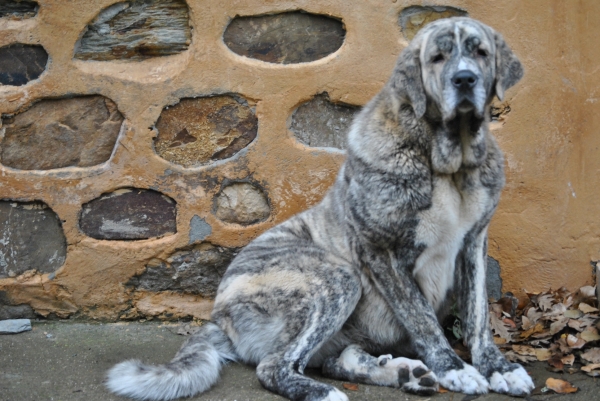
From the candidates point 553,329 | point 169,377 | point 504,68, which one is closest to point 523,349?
point 553,329

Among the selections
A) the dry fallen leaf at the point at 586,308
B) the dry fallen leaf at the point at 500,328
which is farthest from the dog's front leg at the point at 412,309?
the dry fallen leaf at the point at 586,308

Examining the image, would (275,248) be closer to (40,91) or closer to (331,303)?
(331,303)

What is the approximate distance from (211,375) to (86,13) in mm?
2309

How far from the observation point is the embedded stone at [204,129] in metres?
4.80

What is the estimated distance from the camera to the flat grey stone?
4.76m

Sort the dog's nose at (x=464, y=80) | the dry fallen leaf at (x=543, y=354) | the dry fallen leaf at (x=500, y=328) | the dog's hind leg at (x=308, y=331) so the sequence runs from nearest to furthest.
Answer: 1. the dog's nose at (x=464, y=80)
2. the dog's hind leg at (x=308, y=331)
3. the dry fallen leaf at (x=543, y=354)
4. the dry fallen leaf at (x=500, y=328)

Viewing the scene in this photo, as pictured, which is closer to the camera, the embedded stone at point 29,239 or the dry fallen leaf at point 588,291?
the dry fallen leaf at point 588,291

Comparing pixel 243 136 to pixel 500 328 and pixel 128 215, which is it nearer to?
pixel 128 215

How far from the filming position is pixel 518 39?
4590mm

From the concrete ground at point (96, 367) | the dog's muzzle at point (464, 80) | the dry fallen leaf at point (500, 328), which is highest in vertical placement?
the dog's muzzle at point (464, 80)

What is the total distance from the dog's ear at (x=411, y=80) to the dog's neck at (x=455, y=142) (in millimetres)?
130

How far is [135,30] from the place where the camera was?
4754 mm

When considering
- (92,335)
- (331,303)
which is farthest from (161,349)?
(331,303)

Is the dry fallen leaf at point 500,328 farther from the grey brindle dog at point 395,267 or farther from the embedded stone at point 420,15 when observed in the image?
the embedded stone at point 420,15
